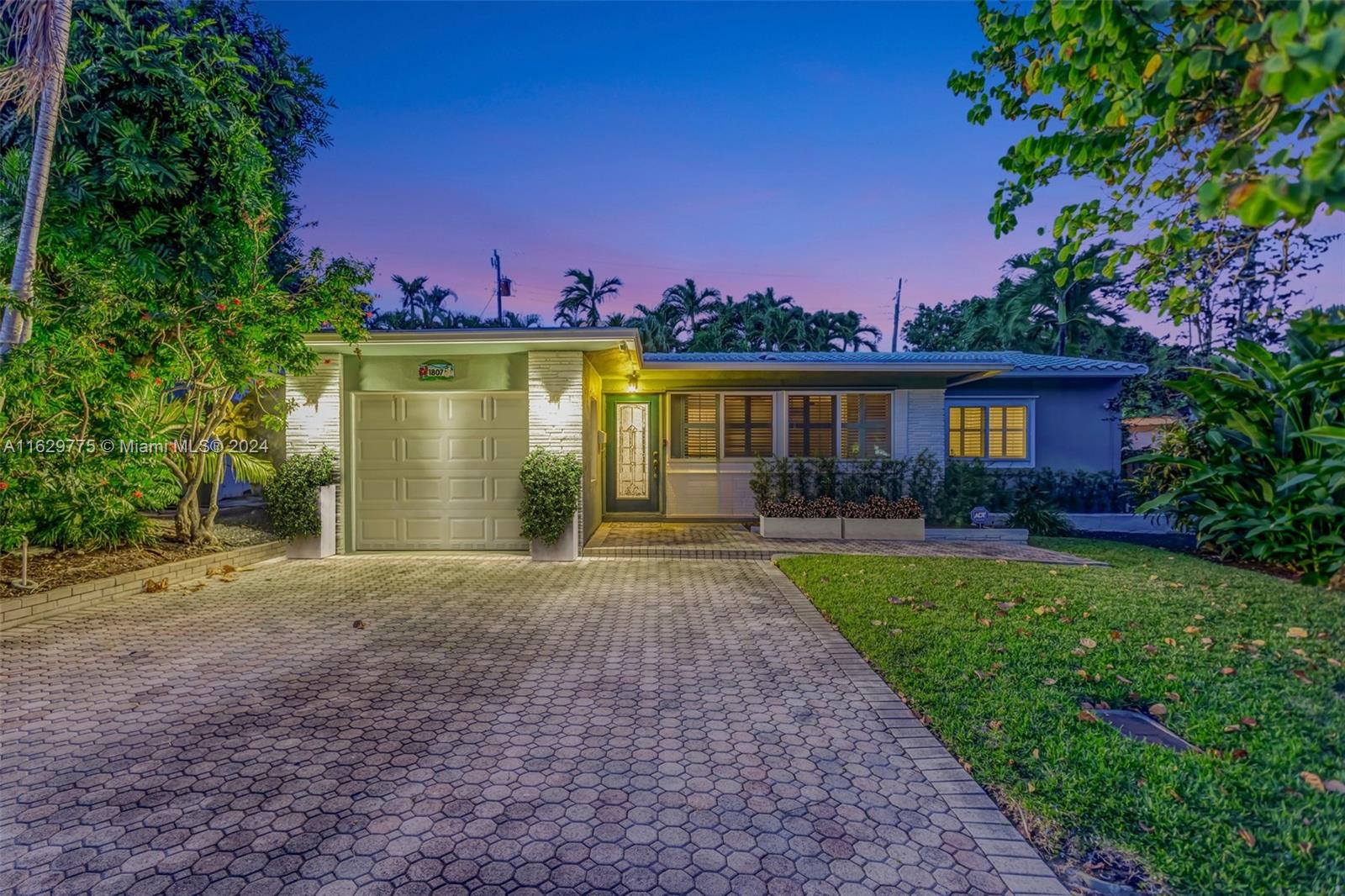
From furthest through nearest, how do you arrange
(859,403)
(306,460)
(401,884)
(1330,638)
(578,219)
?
(578,219)
(859,403)
(306,460)
(1330,638)
(401,884)

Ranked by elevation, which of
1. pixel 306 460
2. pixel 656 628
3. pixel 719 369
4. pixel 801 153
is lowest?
pixel 656 628

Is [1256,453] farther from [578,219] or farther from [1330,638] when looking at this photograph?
[578,219]

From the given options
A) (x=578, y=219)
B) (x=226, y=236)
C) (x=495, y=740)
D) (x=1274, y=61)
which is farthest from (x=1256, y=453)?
(x=578, y=219)

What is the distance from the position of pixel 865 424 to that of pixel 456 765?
942 centimetres

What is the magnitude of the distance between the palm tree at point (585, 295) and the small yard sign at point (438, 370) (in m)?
15.9

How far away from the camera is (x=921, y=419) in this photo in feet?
34.2

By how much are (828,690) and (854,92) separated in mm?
10293

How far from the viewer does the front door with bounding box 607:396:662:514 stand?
36.4 ft

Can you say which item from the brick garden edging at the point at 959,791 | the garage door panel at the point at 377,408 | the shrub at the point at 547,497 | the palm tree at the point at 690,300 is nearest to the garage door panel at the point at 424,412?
the garage door panel at the point at 377,408

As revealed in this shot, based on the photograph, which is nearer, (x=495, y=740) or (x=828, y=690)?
(x=495, y=740)

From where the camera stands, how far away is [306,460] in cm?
781

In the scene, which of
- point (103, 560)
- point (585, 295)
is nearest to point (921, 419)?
point (103, 560)

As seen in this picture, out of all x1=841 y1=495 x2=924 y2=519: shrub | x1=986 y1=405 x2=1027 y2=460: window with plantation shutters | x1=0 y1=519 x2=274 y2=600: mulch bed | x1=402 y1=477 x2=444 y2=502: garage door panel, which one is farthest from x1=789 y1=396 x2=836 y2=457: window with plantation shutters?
x1=0 y1=519 x2=274 y2=600: mulch bed

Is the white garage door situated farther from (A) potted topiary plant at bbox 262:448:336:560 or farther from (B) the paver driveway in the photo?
(B) the paver driveway
